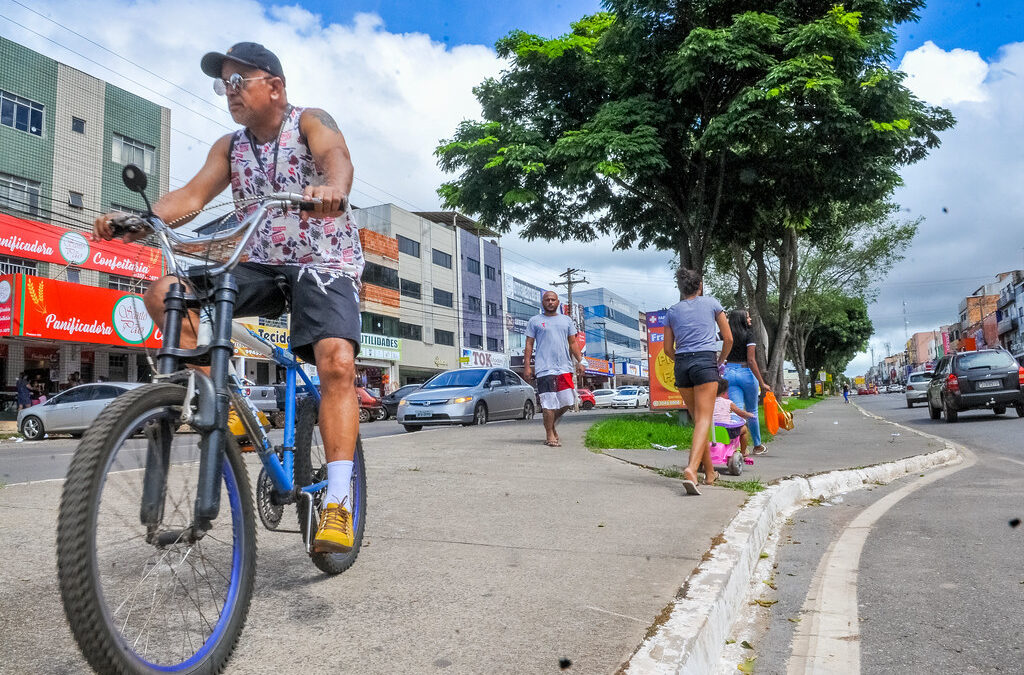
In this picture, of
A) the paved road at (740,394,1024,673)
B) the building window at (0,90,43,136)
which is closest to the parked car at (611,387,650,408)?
the building window at (0,90,43,136)

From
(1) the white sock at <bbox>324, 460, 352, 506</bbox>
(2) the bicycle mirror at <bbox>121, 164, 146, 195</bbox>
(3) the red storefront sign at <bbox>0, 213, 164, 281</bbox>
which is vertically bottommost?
(1) the white sock at <bbox>324, 460, 352, 506</bbox>

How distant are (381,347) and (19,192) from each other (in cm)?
2217

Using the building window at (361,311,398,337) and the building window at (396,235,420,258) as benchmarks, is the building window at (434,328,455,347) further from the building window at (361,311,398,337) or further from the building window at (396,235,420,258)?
the building window at (396,235,420,258)

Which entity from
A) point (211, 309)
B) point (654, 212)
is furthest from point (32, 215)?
point (211, 309)

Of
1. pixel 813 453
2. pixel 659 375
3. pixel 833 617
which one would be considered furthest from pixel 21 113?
pixel 833 617

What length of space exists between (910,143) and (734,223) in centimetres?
392

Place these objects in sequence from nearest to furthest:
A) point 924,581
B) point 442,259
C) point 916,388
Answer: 1. point 924,581
2. point 916,388
3. point 442,259

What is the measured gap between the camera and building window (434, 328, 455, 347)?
5022 cm

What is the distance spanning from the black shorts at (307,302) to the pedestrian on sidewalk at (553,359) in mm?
6644

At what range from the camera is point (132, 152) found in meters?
26.5

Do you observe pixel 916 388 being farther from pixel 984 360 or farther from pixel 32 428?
pixel 32 428

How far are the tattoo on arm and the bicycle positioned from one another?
0.54 m

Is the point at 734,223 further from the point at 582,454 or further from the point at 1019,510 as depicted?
the point at 1019,510

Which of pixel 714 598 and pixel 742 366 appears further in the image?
pixel 742 366
